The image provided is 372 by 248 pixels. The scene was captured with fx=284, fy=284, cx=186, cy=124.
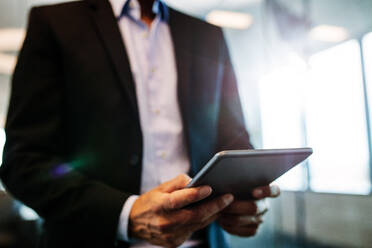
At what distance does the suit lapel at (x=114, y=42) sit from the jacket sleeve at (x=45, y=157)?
0.44ft

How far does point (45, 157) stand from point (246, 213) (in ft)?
1.68

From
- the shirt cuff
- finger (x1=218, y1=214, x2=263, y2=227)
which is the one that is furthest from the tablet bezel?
finger (x1=218, y1=214, x2=263, y2=227)

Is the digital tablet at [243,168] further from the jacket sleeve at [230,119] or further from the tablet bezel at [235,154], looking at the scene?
the jacket sleeve at [230,119]

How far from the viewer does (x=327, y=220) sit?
1.90 meters

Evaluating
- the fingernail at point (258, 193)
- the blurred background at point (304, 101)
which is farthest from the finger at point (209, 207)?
the blurred background at point (304, 101)

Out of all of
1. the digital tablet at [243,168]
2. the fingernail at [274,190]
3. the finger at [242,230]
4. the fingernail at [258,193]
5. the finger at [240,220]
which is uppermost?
the digital tablet at [243,168]

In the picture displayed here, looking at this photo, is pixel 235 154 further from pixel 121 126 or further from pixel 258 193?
pixel 121 126

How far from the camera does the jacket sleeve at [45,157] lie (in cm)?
62

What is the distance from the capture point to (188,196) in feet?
1.69

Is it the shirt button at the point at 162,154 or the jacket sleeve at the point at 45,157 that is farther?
the shirt button at the point at 162,154

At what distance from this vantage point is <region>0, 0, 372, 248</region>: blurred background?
1494 mm

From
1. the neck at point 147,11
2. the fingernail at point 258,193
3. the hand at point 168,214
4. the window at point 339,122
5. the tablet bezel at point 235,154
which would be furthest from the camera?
the window at point 339,122

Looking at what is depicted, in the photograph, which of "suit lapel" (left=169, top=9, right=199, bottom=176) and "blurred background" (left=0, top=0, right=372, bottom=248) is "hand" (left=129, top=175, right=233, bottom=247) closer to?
"suit lapel" (left=169, top=9, right=199, bottom=176)

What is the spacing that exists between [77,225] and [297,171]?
1850 millimetres
